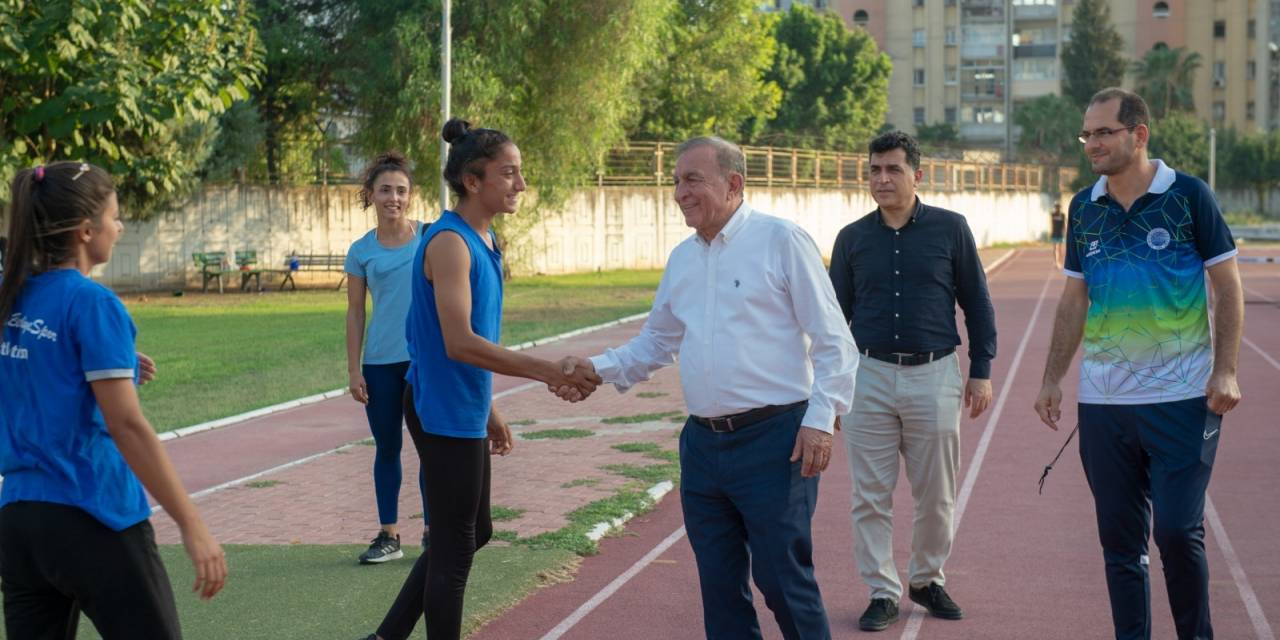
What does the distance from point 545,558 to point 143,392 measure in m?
9.07

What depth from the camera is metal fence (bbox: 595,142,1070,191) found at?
1677 inches

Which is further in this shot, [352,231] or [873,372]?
[352,231]

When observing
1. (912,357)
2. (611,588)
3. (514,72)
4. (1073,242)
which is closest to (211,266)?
(514,72)

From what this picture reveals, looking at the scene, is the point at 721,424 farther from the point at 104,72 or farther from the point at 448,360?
the point at 104,72

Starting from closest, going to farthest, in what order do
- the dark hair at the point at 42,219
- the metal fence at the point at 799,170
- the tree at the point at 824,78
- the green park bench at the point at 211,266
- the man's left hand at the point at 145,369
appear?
1. the dark hair at the point at 42,219
2. the man's left hand at the point at 145,369
3. the green park bench at the point at 211,266
4. the metal fence at the point at 799,170
5. the tree at the point at 824,78

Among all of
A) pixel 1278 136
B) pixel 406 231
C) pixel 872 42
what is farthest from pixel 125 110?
pixel 1278 136

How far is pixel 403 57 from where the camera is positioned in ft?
104

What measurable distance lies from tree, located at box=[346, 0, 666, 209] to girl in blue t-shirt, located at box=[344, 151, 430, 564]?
78.6 feet

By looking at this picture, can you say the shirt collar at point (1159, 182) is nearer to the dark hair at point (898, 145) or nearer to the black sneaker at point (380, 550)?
the dark hair at point (898, 145)

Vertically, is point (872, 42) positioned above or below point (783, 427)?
above

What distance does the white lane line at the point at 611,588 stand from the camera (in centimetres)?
640

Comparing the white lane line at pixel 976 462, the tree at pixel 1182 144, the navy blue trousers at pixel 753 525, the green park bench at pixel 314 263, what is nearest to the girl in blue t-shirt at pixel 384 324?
the white lane line at pixel 976 462

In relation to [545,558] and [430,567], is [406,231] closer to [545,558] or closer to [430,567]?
[545,558]

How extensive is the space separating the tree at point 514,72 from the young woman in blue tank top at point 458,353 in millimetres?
26211
